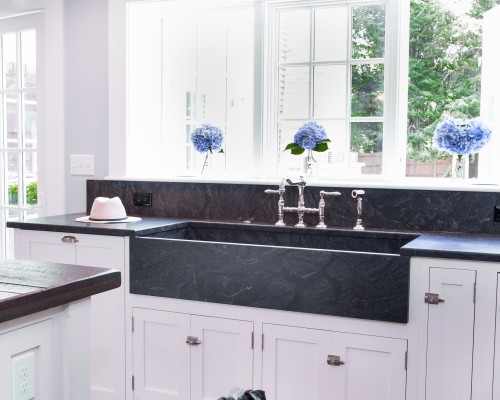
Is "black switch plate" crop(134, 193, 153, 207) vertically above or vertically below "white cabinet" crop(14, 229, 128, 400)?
above

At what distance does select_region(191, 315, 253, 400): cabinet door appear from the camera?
9.02 feet

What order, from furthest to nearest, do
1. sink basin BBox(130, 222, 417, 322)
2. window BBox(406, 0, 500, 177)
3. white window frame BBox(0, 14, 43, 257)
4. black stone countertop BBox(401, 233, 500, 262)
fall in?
white window frame BBox(0, 14, 43, 257) < window BBox(406, 0, 500, 177) < sink basin BBox(130, 222, 417, 322) < black stone countertop BBox(401, 233, 500, 262)

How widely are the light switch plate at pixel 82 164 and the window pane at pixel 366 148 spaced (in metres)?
1.58

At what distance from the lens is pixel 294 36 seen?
352cm

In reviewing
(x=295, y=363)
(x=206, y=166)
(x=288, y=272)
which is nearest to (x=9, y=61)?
(x=206, y=166)

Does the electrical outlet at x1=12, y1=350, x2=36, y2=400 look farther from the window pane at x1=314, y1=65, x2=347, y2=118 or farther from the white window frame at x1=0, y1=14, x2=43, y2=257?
the white window frame at x1=0, y1=14, x2=43, y2=257

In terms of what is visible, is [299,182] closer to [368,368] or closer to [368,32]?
[368,32]

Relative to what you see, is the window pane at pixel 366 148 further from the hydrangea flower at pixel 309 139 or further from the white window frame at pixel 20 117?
the white window frame at pixel 20 117

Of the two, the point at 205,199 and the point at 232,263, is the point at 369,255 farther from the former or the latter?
the point at 205,199

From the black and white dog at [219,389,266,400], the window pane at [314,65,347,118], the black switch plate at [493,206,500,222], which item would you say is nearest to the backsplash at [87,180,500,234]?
the black switch plate at [493,206,500,222]

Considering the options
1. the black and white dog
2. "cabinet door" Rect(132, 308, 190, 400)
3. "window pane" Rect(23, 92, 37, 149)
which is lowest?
"cabinet door" Rect(132, 308, 190, 400)

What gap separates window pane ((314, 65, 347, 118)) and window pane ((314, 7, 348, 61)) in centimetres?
7

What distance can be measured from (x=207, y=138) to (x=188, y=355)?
1.25m

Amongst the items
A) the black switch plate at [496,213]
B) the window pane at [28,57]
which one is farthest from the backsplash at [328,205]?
the window pane at [28,57]
